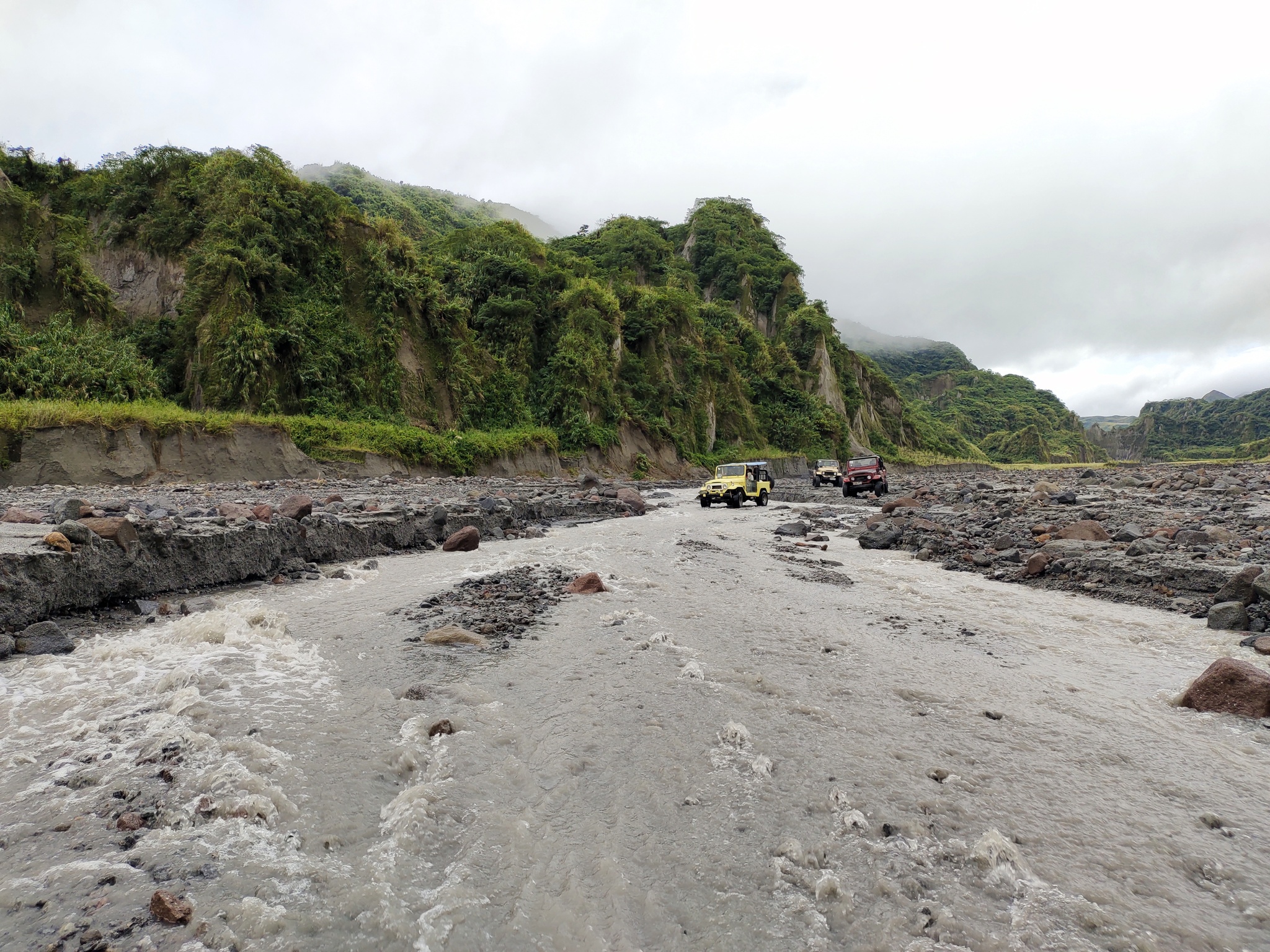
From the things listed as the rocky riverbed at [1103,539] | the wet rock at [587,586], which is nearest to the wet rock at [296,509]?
the wet rock at [587,586]

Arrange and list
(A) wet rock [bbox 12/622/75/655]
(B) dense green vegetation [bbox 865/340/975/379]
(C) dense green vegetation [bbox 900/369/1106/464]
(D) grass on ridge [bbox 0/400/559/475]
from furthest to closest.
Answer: (B) dense green vegetation [bbox 865/340/975/379] < (C) dense green vegetation [bbox 900/369/1106/464] < (D) grass on ridge [bbox 0/400/559/475] < (A) wet rock [bbox 12/622/75/655]

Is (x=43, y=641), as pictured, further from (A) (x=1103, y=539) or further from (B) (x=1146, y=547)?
(A) (x=1103, y=539)

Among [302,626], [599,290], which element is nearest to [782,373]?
[599,290]

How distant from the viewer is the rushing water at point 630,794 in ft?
7.92

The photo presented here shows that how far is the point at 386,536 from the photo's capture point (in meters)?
11.6

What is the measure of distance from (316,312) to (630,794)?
34.3 meters

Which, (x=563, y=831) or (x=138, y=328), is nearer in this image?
(x=563, y=831)

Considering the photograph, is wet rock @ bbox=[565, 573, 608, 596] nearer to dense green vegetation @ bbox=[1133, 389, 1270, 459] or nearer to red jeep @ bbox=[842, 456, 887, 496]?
red jeep @ bbox=[842, 456, 887, 496]

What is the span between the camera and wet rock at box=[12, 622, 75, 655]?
5199 millimetres

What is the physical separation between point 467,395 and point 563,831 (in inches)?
1385

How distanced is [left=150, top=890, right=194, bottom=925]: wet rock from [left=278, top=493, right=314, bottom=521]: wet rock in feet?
27.4

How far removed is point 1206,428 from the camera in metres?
115

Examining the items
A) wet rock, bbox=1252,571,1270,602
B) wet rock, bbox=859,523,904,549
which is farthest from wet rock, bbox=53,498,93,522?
wet rock, bbox=1252,571,1270,602

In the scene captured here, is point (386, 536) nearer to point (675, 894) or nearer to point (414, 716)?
point (414, 716)
